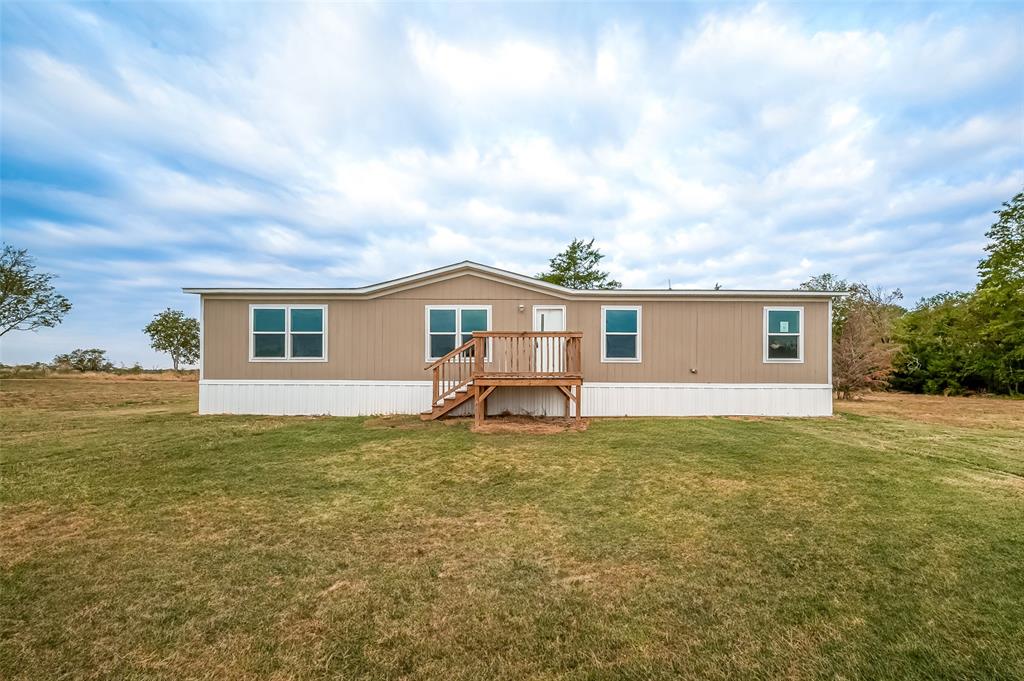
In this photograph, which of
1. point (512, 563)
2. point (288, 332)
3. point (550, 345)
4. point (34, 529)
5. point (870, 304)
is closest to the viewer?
point (512, 563)

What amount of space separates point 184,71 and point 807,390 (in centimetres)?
1799

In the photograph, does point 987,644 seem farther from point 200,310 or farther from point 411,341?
point 200,310

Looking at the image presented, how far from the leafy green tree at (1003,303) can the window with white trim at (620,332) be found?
689 inches

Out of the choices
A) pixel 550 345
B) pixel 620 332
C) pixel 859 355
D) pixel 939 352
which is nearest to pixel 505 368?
pixel 550 345

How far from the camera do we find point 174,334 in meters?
31.2

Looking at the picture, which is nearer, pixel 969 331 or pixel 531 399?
pixel 531 399

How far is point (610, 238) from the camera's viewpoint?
87.4 ft

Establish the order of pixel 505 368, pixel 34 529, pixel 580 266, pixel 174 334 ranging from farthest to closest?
pixel 174 334 < pixel 580 266 < pixel 505 368 < pixel 34 529

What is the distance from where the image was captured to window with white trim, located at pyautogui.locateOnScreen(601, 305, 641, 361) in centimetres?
1072

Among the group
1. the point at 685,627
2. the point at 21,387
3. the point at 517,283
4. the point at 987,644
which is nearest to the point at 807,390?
the point at 517,283

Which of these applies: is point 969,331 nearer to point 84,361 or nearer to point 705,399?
point 705,399

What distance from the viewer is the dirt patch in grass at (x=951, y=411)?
10.2 metres

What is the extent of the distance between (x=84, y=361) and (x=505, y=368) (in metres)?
34.0

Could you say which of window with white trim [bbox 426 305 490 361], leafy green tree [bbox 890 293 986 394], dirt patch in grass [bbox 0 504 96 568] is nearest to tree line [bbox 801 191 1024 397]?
leafy green tree [bbox 890 293 986 394]
